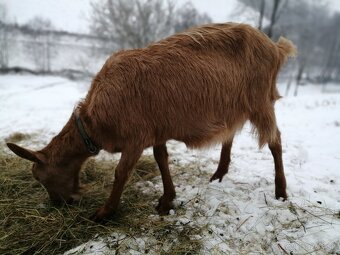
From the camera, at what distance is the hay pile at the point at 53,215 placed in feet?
9.51

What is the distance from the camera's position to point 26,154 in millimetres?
3070

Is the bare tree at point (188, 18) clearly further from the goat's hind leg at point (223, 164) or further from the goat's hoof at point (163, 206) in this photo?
the goat's hoof at point (163, 206)

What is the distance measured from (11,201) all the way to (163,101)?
7.71 feet

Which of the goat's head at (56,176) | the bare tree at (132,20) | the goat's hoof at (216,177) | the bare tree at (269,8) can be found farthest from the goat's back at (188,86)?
the bare tree at (132,20)

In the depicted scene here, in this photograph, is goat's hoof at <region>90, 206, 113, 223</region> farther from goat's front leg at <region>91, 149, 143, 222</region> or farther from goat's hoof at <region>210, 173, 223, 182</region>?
goat's hoof at <region>210, 173, 223, 182</region>

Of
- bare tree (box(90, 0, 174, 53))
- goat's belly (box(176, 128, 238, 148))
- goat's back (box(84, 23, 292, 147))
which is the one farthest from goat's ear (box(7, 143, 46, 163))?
bare tree (box(90, 0, 174, 53))

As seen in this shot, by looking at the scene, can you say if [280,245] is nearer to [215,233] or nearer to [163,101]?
[215,233]

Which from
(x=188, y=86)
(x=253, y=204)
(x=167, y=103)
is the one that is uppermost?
(x=188, y=86)

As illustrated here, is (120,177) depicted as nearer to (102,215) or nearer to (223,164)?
(102,215)

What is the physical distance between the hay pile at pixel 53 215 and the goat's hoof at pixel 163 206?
3.6 inches

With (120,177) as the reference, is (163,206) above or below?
below

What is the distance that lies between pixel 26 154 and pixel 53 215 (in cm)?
78

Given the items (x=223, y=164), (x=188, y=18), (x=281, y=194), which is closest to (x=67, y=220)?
(x=223, y=164)

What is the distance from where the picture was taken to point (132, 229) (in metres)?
3.05
